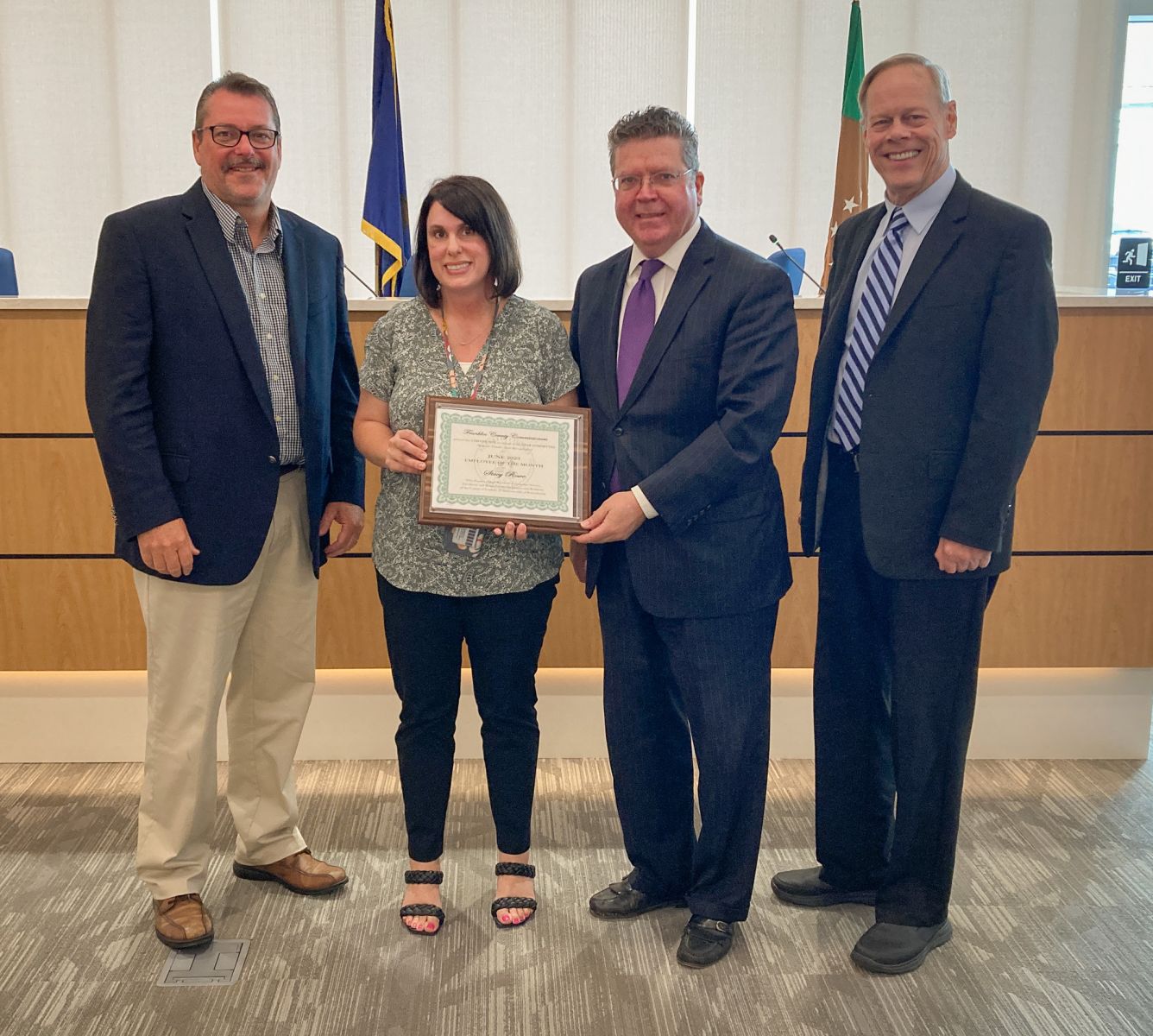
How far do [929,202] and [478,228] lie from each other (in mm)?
871

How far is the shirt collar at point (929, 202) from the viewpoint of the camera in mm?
1982

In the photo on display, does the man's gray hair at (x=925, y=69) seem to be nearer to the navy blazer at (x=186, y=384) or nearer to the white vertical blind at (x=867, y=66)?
the navy blazer at (x=186, y=384)

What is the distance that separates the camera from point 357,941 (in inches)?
85.1

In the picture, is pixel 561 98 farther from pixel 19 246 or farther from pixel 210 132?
pixel 210 132

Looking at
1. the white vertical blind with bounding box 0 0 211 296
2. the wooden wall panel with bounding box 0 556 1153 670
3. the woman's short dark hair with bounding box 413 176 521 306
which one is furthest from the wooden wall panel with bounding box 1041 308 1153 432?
the white vertical blind with bounding box 0 0 211 296

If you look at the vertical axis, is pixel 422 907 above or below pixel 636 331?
below

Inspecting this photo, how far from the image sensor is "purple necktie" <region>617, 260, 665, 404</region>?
2.05 metres

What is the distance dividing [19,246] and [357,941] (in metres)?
4.51

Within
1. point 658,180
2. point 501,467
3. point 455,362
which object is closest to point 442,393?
point 455,362

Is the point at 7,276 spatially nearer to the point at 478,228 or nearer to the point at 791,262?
the point at 478,228

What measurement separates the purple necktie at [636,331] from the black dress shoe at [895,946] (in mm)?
1060

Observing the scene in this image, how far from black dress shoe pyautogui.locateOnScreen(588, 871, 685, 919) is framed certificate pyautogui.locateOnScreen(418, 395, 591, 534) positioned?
→ 87cm

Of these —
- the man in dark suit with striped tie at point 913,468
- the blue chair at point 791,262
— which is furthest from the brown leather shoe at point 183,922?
the blue chair at point 791,262

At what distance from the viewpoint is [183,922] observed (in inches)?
84.6
